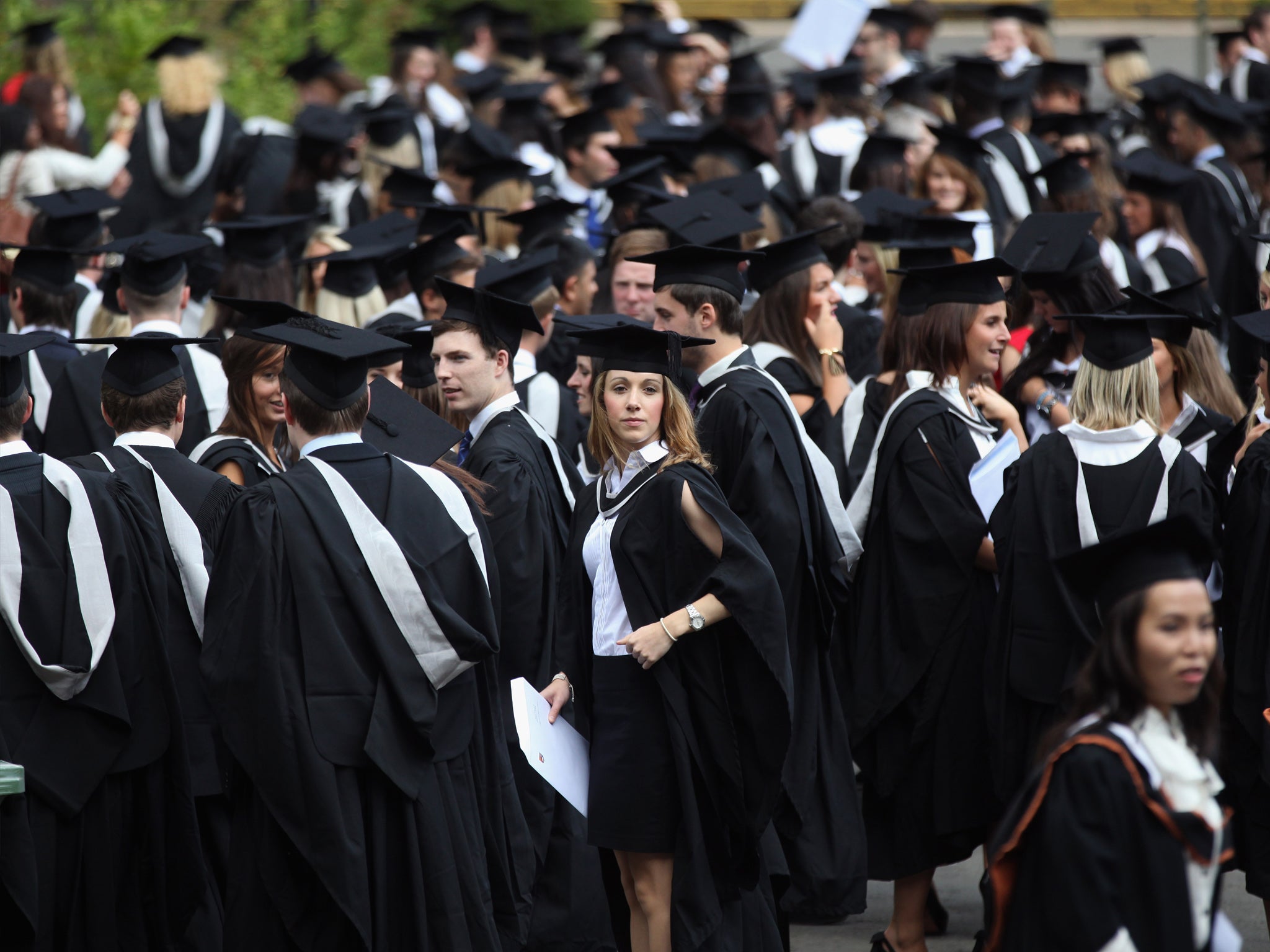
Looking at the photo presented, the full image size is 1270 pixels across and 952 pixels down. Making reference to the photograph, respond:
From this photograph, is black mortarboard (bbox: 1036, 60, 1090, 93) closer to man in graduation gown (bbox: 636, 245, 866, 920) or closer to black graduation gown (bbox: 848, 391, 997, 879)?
black graduation gown (bbox: 848, 391, 997, 879)

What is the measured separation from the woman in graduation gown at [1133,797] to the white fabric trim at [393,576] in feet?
5.00

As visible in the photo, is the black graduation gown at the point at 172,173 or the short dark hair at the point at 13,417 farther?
the black graduation gown at the point at 172,173

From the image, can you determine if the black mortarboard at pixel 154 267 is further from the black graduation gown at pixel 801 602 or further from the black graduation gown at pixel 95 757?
the black graduation gown at pixel 801 602

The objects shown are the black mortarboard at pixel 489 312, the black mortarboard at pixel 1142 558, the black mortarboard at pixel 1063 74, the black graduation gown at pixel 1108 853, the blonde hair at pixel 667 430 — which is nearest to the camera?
the black graduation gown at pixel 1108 853

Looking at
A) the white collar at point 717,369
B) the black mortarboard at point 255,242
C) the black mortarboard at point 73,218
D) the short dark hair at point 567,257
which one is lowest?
the white collar at point 717,369

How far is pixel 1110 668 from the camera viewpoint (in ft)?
10.0

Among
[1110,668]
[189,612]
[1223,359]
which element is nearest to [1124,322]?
[1110,668]

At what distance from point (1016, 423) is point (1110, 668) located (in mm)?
2679

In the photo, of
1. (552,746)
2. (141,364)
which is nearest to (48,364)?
(141,364)

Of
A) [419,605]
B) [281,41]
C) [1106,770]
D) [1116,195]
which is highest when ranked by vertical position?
[281,41]

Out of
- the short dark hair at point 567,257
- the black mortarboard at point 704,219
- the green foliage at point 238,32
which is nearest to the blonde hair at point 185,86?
the green foliage at point 238,32

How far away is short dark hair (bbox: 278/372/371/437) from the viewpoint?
4102 millimetres

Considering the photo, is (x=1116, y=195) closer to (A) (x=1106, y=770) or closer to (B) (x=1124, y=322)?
(B) (x=1124, y=322)

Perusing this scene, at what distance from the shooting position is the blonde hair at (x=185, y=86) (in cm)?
1112
